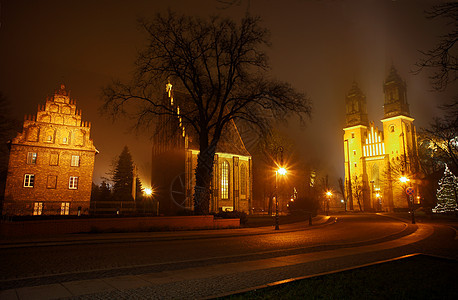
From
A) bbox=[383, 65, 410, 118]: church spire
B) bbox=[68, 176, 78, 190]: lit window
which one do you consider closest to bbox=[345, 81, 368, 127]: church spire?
bbox=[383, 65, 410, 118]: church spire

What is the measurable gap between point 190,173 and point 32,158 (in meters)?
19.2

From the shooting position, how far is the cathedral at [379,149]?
7406 centimetres

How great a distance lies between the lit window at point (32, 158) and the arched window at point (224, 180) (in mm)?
24549

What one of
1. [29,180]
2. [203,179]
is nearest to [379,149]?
[203,179]

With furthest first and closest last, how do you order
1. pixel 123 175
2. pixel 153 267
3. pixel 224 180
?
1. pixel 123 175
2. pixel 224 180
3. pixel 153 267

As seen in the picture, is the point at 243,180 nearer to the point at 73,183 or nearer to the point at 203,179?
the point at 73,183

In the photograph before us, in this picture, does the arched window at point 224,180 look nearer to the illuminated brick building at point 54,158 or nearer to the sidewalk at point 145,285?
the illuminated brick building at point 54,158

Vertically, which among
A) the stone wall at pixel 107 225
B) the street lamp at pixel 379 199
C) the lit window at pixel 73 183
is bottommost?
the stone wall at pixel 107 225

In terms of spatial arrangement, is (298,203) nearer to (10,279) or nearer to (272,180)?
(272,180)

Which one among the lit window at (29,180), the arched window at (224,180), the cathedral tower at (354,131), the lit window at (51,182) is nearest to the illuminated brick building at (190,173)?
the arched window at (224,180)

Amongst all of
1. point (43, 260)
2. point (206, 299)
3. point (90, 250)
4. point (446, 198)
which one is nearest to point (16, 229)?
point (90, 250)

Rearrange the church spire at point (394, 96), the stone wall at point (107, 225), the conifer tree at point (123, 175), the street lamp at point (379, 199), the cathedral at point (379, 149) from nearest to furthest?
the stone wall at point (107, 225), the conifer tree at point (123, 175), the cathedral at point (379, 149), the street lamp at point (379, 199), the church spire at point (394, 96)

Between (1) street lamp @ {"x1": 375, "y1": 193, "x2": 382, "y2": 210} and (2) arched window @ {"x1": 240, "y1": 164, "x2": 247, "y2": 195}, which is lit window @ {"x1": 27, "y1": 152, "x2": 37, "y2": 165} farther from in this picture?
(1) street lamp @ {"x1": 375, "y1": 193, "x2": 382, "y2": 210}

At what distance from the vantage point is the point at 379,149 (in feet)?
260
